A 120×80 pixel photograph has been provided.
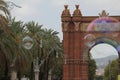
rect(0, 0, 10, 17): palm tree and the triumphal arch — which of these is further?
the triumphal arch

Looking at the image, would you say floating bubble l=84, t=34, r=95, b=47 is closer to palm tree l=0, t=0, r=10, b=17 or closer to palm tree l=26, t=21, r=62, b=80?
palm tree l=26, t=21, r=62, b=80

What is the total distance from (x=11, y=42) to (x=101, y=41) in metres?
27.1

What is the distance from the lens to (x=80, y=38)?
63531 millimetres

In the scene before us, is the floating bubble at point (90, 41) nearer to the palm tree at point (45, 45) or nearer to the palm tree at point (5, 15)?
the palm tree at point (45, 45)

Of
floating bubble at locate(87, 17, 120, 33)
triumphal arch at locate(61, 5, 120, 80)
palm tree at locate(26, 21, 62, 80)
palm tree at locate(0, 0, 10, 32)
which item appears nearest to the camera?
palm tree at locate(0, 0, 10, 32)

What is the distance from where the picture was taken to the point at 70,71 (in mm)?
63094

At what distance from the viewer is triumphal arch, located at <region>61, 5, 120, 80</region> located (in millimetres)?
62531

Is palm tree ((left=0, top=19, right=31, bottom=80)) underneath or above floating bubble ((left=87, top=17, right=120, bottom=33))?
underneath

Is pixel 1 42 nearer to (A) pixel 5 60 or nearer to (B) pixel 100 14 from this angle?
(A) pixel 5 60

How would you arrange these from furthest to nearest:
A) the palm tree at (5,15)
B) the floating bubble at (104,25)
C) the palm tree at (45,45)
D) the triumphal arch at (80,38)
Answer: the triumphal arch at (80,38) < the palm tree at (45,45) < the floating bubble at (104,25) < the palm tree at (5,15)

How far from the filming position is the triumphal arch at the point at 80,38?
6253 centimetres

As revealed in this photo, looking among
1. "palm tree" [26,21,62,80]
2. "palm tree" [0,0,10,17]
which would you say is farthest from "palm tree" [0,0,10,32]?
"palm tree" [26,21,62,80]

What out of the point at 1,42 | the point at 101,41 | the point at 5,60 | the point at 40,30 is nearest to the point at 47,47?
the point at 40,30

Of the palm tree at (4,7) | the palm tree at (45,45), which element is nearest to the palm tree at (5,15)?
the palm tree at (4,7)
